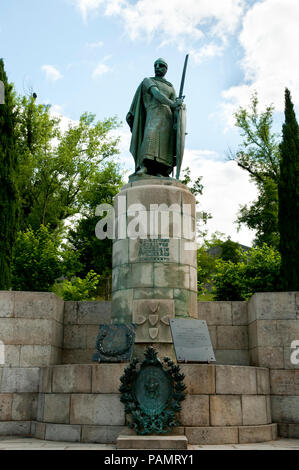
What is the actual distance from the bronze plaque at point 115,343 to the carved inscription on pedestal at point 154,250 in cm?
194

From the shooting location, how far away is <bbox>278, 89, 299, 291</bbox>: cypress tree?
1470 centimetres

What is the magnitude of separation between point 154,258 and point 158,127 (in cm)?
359

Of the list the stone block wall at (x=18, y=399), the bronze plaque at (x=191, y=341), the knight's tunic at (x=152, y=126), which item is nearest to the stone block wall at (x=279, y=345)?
the bronze plaque at (x=191, y=341)

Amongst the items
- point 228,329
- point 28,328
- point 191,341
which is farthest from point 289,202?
point 28,328

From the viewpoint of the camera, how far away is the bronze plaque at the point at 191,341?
890cm

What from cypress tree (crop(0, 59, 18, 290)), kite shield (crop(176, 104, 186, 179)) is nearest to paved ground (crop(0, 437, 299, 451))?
cypress tree (crop(0, 59, 18, 290))

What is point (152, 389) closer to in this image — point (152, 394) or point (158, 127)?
point (152, 394)

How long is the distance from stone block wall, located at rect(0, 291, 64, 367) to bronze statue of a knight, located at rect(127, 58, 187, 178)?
13.4 feet

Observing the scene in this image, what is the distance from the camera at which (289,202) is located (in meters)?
16.9

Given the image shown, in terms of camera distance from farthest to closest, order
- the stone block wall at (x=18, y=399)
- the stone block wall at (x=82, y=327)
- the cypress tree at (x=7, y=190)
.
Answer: the cypress tree at (x=7, y=190), the stone block wall at (x=82, y=327), the stone block wall at (x=18, y=399)

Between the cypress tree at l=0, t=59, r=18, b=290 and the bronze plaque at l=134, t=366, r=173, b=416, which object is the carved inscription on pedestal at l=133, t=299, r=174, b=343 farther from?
the cypress tree at l=0, t=59, r=18, b=290

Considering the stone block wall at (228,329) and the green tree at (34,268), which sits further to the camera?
the green tree at (34,268)

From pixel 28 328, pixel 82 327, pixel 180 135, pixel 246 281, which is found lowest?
pixel 28 328

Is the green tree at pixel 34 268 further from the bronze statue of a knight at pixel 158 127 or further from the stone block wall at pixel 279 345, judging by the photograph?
the stone block wall at pixel 279 345
